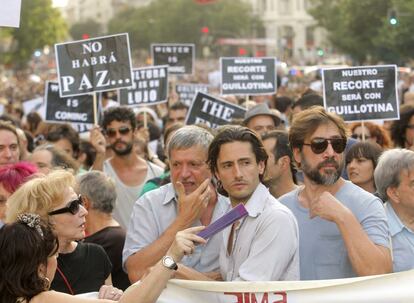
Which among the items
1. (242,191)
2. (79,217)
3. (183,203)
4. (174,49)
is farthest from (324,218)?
(174,49)

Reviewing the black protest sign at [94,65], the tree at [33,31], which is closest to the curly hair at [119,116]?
the black protest sign at [94,65]

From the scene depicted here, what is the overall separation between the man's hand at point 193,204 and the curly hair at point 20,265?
1.06 metres

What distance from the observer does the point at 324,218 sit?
4855 millimetres

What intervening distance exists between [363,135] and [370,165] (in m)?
1.73

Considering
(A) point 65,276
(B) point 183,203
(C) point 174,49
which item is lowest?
(A) point 65,276

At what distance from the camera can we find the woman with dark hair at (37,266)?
4324 millimetres

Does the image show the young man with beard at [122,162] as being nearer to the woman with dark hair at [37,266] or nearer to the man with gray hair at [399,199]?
the man with gray hair at [399,199]

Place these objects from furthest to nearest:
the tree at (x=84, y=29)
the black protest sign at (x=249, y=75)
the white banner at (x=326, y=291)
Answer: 1. the tree at (x=84, y=29)
2. the black protest sign at (x=249, y=75)
3. the white banner at (x=326, y=291)

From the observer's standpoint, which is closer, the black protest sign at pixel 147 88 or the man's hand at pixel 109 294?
the man's hand at pixel 109 294

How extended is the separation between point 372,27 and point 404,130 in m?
24.6

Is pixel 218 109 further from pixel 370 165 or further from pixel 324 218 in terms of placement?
pixel 324 218

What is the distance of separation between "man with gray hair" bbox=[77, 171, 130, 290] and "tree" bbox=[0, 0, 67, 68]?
2821 inches

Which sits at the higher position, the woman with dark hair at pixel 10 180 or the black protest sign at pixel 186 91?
the black protest sign at pixel 186 91

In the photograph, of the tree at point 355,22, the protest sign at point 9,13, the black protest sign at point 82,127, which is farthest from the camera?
the tree at point 355,22
